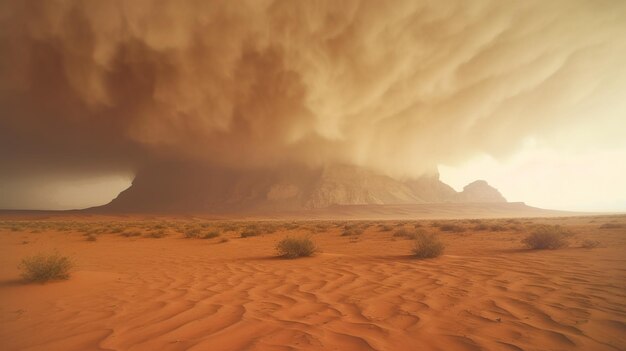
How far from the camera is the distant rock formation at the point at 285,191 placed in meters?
135

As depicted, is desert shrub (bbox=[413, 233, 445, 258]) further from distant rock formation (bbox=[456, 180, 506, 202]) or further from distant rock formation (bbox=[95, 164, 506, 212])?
distant rock formation (bbox=[456, 180, 506, 202])

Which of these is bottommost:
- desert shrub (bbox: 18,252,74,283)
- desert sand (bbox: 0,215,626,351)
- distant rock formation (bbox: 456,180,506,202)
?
desert sand (bbox: 0,215,626,351)

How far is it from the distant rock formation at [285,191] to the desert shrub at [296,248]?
11645 cm

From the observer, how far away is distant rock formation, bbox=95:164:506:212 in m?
135

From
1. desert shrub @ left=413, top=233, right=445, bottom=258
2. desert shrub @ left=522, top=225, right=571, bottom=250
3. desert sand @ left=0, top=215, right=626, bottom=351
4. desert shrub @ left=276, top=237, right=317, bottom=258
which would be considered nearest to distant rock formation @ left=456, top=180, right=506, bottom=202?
desert shrub @ left=522, top=225, right=571, bottom=250

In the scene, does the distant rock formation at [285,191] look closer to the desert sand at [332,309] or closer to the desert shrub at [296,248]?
the desert shrub at [296,248]

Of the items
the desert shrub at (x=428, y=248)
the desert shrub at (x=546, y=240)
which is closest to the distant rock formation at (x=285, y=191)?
the desert shrub at (x=546, y=240)

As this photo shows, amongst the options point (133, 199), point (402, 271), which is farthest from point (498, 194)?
point (133, 199)

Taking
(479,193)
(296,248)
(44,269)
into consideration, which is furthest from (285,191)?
(44,269)

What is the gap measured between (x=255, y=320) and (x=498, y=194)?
193 meters

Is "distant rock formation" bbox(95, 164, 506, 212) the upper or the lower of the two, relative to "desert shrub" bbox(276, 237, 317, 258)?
upper

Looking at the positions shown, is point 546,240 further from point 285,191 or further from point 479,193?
point 479,193

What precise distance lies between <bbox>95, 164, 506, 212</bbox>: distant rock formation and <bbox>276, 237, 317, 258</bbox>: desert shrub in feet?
382

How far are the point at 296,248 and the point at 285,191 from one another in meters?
133
